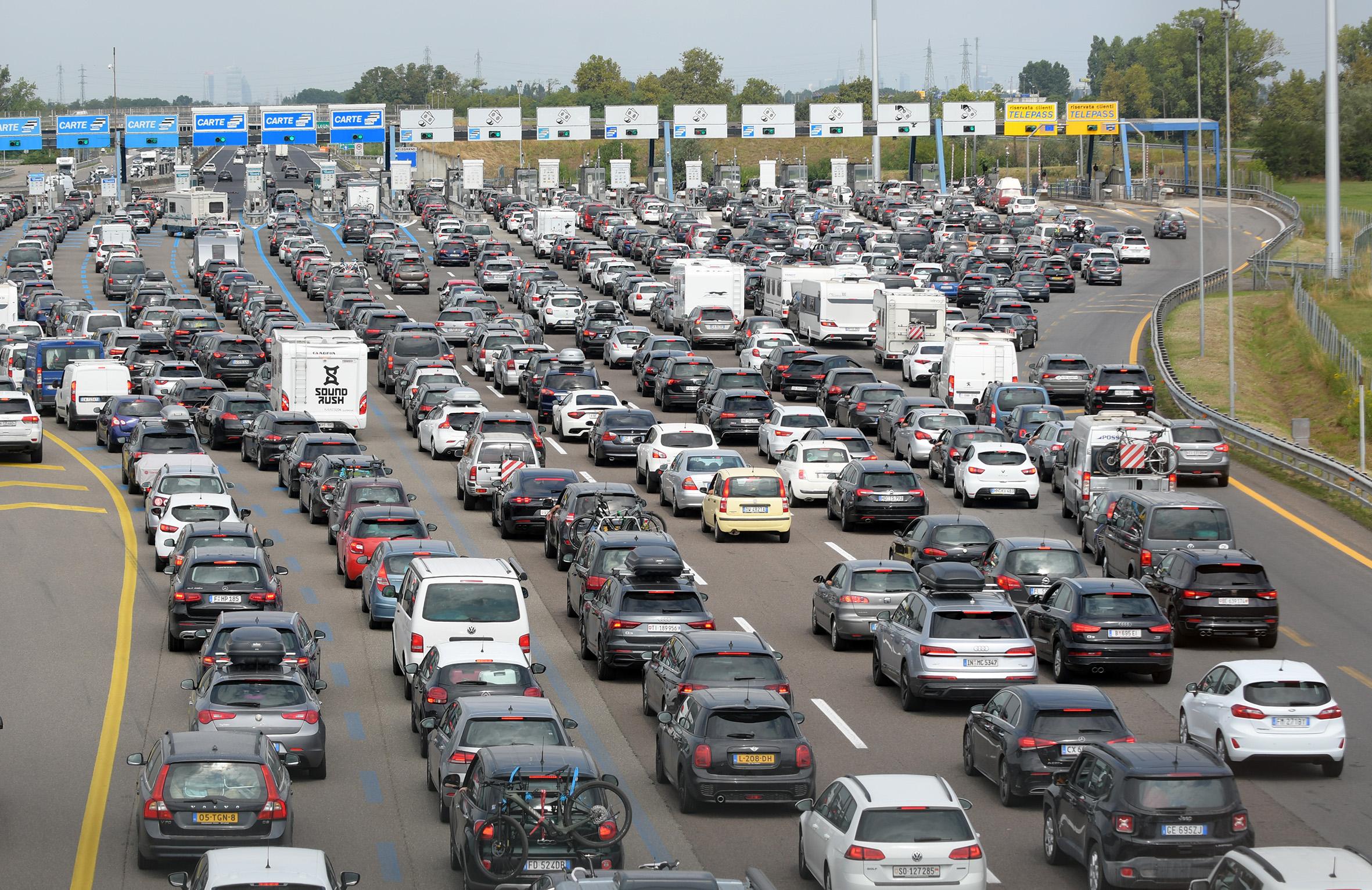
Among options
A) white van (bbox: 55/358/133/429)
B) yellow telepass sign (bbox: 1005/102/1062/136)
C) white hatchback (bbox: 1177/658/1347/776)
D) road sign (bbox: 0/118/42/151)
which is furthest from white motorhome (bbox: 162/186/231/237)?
white hatchback (bbox: 1177/658/1347/776)

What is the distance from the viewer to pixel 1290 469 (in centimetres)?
4316

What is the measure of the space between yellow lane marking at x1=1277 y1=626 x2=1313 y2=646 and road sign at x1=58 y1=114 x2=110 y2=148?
116m

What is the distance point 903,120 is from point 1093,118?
12.8 m

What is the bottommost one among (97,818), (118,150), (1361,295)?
(97,818)

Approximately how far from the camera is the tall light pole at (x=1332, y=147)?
68188 mm

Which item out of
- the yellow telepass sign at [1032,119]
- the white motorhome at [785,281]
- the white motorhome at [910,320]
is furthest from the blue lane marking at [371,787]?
the yellow telepass sign at [1032,119]

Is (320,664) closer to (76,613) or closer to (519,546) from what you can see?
(76,613)

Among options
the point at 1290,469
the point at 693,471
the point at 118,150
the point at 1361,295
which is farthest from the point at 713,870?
the point at 118,150

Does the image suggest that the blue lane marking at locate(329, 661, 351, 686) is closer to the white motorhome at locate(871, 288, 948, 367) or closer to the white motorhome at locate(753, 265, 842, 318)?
the white motorhome at locate(871, 288, 948, 367)

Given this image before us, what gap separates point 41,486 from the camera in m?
42.6

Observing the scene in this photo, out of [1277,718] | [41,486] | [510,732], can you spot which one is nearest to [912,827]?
A: [510,732]

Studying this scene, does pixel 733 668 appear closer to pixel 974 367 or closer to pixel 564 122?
pixel 974 367

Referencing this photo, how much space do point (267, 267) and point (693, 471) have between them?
193 feet

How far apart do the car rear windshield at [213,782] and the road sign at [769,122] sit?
392ft
